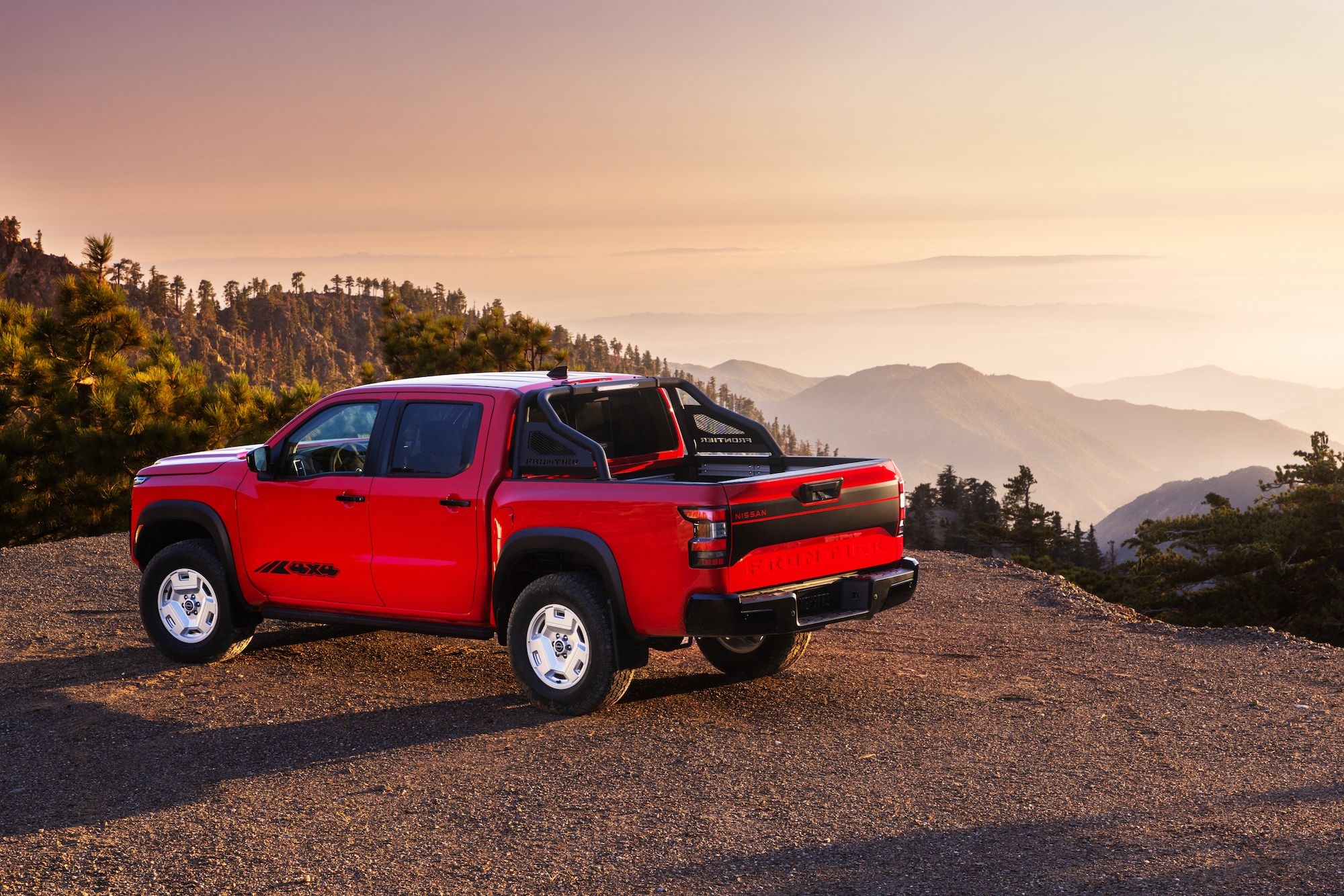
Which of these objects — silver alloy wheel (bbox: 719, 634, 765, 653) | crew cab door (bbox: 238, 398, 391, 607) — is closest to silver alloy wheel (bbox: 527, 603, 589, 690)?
crew cab door (bbox: 238, 398, 391, 607)

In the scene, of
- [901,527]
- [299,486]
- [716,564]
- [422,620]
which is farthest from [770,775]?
[299,486]

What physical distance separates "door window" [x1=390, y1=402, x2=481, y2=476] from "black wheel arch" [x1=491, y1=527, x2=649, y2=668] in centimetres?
71

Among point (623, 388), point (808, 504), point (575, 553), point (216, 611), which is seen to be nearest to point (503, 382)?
point (623, 388)

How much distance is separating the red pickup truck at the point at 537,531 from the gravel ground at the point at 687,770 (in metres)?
0.52

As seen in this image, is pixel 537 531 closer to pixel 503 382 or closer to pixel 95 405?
pixel 503 382

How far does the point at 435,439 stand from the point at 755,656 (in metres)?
2.78

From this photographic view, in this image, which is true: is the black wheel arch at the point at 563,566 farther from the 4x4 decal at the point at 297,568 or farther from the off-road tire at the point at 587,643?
the 4x4 decal at the point at 297,568

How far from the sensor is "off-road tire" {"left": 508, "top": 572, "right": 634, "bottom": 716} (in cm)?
712

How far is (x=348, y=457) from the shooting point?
8.74m

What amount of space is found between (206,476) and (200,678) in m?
1.47

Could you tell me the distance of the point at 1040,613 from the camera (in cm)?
1139

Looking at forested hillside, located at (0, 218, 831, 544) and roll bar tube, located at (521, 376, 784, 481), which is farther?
forested hillside, located at (0, 218, 831, 544)

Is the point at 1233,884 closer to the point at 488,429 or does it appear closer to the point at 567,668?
the point at 567,668

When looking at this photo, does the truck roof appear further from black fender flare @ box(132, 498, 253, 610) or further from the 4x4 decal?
black fender flare @ box(132, 498, 253, 610)
